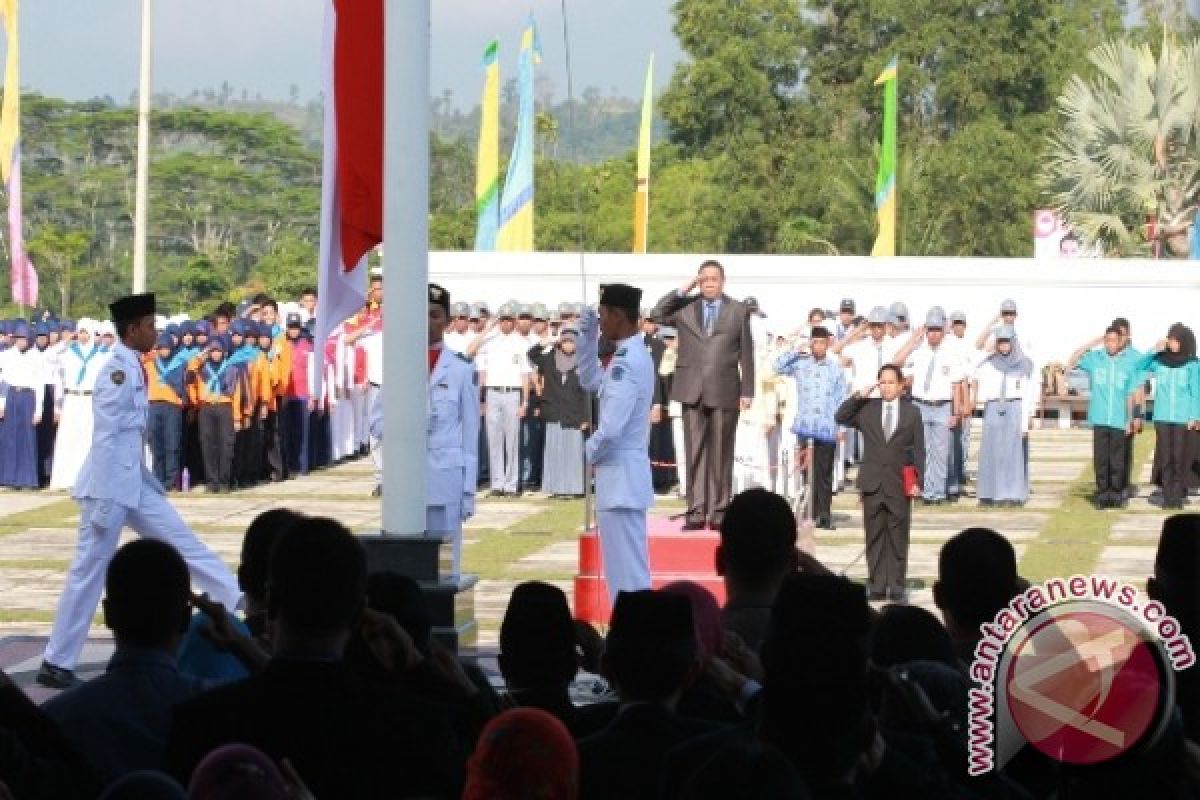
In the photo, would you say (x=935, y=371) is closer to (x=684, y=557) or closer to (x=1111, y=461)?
(x=1111, y=461)

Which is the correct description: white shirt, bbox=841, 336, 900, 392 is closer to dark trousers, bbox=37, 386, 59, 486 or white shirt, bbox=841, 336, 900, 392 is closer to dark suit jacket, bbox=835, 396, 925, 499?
dark suit jacket, bbox=835, 396, 925, 499

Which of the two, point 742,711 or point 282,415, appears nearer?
point 742,711

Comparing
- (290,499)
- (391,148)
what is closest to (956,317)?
(290,499)

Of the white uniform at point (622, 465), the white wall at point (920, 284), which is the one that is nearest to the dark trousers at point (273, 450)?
the white wall at point (920, 284)

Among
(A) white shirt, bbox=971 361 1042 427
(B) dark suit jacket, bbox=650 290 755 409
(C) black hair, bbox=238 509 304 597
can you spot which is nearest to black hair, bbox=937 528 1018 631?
(C) black hair, bbox=238 509 304 597

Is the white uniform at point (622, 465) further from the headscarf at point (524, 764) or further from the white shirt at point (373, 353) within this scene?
the white shirt at point (373, 353)

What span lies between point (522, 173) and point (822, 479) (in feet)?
59.5

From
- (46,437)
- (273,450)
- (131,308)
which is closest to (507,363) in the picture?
(273,450)

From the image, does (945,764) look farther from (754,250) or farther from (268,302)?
(754,250)

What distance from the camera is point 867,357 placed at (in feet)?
84.1

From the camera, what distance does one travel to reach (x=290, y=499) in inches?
977

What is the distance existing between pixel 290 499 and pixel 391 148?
1502 cm

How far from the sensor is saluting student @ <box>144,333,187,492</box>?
24.9m

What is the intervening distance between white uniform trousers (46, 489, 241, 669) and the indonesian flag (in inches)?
63.4
